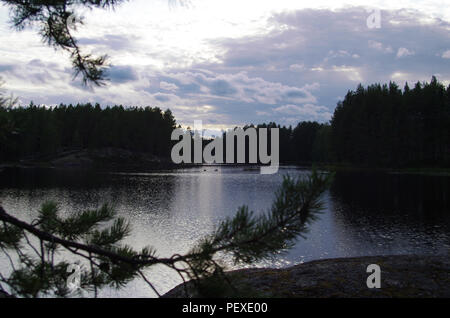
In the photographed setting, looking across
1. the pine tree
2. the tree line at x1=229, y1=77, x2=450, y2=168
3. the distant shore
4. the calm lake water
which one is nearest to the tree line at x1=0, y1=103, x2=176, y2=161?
the distant shore

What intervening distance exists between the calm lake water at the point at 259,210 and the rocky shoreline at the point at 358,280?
5.12 feet

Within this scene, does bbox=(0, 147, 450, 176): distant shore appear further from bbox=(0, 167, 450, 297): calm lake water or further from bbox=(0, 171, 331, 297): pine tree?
bbox=(0, 171, 331, 297): pine tree

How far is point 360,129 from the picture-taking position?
84.9 m

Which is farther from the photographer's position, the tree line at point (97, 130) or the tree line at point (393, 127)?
the tree line at point (97, 130)

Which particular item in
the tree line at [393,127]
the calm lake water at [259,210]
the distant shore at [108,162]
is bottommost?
the calm lake water at [259,210]

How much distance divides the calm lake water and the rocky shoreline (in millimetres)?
1561

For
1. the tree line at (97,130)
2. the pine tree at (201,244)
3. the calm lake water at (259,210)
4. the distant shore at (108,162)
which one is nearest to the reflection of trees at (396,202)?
the calm lake water at (259,210)

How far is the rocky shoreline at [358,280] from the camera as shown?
6934 millimetres

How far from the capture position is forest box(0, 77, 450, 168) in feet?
248

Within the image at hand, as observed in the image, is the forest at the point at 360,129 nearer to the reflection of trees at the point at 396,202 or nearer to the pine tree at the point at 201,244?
the reflection of trees at the point at 396,202

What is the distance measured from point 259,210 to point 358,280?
414 inches

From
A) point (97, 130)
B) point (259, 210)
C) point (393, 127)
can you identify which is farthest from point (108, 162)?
point (259, 210)

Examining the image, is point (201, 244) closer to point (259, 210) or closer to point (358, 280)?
point (358, 280)
